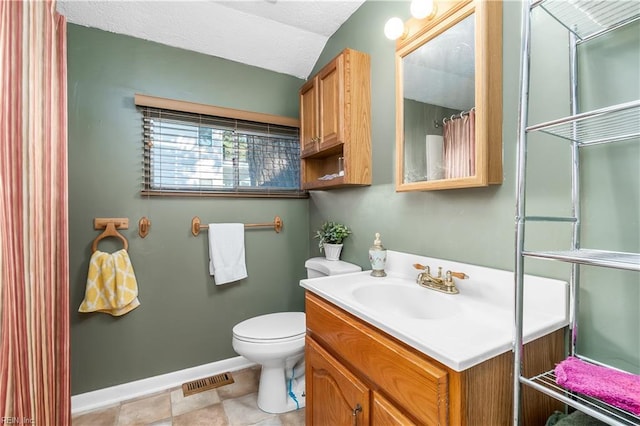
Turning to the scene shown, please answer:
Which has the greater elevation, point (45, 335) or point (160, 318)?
point (45, 335)

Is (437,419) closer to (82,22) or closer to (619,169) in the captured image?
(619,169)

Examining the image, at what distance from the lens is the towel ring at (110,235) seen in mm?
1723

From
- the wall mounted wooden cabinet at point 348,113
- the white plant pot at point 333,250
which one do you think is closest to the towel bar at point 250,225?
the white plant pot at point 333,250

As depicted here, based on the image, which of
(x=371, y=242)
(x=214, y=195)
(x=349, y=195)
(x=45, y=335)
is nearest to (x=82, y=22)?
(x=214, y=195)

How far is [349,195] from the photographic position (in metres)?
1.88

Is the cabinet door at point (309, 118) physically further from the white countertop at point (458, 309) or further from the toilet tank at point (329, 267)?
the white countertop at point (458, 309)

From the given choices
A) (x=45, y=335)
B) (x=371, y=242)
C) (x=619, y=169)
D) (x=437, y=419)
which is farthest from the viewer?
(x=371, y=242)

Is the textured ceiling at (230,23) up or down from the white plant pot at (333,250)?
up

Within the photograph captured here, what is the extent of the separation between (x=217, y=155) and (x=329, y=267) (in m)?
1.13

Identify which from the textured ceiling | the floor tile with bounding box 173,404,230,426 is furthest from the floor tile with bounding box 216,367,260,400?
the textured ceiling

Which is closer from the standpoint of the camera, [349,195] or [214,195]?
[349,195]

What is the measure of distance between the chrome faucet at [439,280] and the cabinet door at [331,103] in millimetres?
824

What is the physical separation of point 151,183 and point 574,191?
2.12 metres

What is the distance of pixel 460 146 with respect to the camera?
112cm
